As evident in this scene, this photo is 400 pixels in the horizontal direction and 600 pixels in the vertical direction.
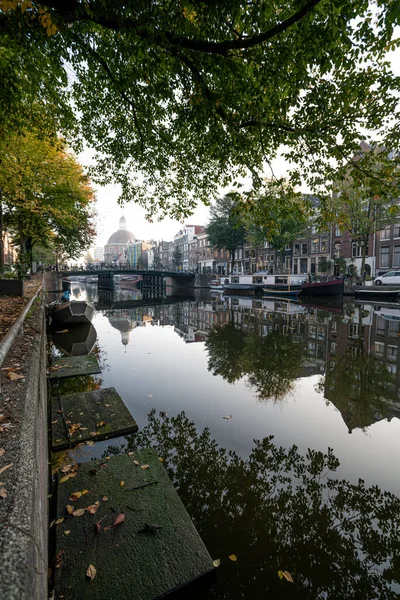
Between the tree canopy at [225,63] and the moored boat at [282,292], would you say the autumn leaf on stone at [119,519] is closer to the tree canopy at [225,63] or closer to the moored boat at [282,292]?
the tree canopy at [225,63]

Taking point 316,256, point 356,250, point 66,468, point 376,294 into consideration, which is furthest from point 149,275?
point 66,468

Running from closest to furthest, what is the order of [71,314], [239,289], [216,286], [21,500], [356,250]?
[21,500] < [71,314] < [356,250] < [239,289] < [216,286]

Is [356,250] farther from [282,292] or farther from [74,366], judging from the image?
[74,366]

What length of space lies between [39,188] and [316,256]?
37.7 meters

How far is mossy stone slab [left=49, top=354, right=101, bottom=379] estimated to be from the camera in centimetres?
727

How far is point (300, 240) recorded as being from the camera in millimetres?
45531

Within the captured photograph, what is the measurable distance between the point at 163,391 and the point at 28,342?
3129 millimetres

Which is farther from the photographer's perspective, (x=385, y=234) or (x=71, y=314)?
(x=385, y=234)

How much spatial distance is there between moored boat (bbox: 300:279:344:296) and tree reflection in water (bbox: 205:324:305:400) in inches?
735

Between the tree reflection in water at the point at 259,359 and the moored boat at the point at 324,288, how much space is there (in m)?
18.7

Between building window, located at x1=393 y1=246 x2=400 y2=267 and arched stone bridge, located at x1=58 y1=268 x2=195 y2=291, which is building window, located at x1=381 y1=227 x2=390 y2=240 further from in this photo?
arched stone bridge, located at x1=58 y1=268 x2=195 y2=291

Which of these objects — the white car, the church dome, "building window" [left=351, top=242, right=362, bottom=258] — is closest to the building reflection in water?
the white car

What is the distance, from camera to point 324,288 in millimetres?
30500

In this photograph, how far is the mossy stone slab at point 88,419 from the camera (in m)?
4.35
